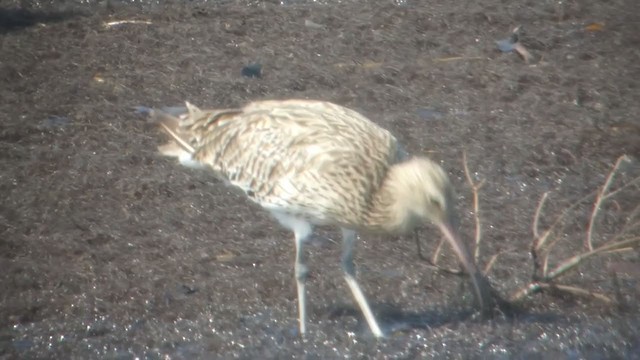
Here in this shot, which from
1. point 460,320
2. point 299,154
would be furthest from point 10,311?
point 460,320

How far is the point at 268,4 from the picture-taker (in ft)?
40.6

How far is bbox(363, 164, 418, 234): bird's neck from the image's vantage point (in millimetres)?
6629

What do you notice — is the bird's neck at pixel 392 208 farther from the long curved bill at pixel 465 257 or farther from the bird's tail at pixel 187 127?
the bird's tail at pixel 187 127

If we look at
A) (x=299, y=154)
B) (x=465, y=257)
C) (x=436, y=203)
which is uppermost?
(x=436, y=203)

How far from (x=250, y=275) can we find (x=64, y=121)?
2907 mm

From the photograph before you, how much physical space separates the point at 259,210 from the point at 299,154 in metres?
1.38

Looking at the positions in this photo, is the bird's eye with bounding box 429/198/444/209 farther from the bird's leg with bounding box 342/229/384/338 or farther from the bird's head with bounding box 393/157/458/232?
the bird's leg with bounding box 342/229/384/338

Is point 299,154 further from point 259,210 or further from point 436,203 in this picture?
point 259,210

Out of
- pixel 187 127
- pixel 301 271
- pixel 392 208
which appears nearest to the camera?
pixel 392 208

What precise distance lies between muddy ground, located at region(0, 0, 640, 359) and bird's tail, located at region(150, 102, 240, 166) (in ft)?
1.61

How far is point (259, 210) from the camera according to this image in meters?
8.36

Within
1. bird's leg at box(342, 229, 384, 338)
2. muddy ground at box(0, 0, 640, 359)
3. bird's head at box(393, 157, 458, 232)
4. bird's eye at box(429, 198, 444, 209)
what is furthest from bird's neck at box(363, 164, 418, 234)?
muddy ground at box(0, 0, 640, 359)

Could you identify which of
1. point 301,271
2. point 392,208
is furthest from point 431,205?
point 301,271

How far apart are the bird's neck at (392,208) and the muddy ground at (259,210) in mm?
632
